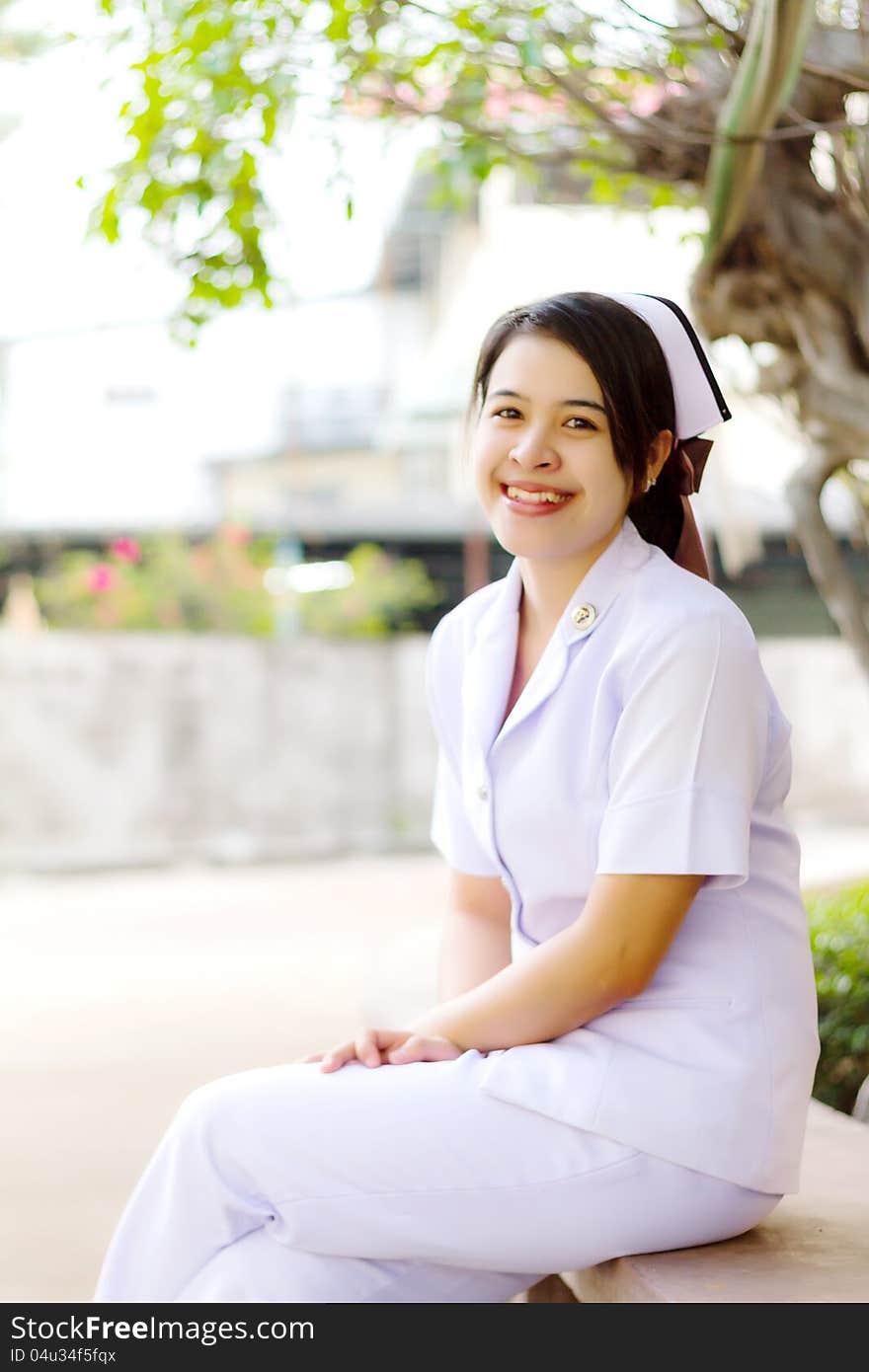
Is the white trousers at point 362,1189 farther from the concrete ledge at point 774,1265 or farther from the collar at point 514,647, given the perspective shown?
the collar at point 514,647

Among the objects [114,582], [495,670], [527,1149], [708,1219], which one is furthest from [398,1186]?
[114,582]

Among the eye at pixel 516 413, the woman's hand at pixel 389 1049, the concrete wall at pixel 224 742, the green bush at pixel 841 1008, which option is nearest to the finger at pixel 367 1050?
the woman's hand at pixel 389 1049

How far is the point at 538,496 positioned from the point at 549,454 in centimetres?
5

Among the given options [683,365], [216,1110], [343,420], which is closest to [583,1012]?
[216,1110]

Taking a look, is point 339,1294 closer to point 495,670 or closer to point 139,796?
point 495,670

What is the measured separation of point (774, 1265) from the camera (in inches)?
67.8

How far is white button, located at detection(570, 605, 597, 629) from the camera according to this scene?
1.81 meters

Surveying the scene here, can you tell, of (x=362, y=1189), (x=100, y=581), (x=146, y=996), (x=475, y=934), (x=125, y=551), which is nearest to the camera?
(x=362, y=1189)

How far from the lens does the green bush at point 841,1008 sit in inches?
128

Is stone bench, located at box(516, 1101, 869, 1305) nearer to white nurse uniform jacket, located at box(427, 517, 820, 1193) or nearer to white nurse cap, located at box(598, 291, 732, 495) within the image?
white nurse uniform jacket, located at box(427, 517, 820, 1193)

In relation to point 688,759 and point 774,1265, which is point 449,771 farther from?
point 774,1265

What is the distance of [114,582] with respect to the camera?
11242 millimetres

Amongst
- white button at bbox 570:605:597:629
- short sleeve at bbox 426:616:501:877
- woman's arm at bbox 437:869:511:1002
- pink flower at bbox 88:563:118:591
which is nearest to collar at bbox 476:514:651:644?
white button at bbox 570:605:597:629

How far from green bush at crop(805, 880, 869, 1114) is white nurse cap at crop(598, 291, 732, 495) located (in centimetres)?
183
